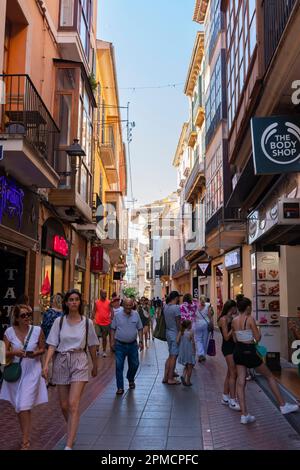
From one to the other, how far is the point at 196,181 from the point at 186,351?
2306 centimetres

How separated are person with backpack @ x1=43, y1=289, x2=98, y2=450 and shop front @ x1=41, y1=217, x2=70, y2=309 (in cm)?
815

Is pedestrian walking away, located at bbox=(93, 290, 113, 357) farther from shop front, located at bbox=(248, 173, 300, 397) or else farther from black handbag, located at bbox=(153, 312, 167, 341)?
shop front, located at bbox=(248, 173, 300, 397)

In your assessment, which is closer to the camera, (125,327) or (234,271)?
(125,327)

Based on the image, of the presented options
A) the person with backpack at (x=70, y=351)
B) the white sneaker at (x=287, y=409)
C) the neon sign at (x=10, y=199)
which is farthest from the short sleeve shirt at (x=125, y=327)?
the person with backpack at (x=70, y=351)

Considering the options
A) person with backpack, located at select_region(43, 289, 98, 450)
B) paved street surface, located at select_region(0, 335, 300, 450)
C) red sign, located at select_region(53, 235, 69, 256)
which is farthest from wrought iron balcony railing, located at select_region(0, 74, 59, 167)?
paved street surface, located at select_region(0, 335, 300, 450)

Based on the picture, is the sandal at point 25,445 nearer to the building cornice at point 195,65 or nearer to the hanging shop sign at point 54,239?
the hanging shop sign at point 54,239

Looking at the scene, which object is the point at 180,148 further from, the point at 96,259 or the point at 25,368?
the point at 25,368

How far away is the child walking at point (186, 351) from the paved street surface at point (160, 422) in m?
0.30

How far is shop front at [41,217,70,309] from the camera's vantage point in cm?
1430

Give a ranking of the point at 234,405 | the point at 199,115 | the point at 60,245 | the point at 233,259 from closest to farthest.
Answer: the point at 234,405 → the point at 60,245 → the point at 233,259 → the point at 199,115

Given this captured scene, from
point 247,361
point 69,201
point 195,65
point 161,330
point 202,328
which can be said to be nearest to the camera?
point 247,361

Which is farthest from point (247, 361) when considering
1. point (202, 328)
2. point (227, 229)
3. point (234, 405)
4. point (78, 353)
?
point (227, 229)

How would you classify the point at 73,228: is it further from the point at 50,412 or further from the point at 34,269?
the point at 50,412

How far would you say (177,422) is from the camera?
706 cm
